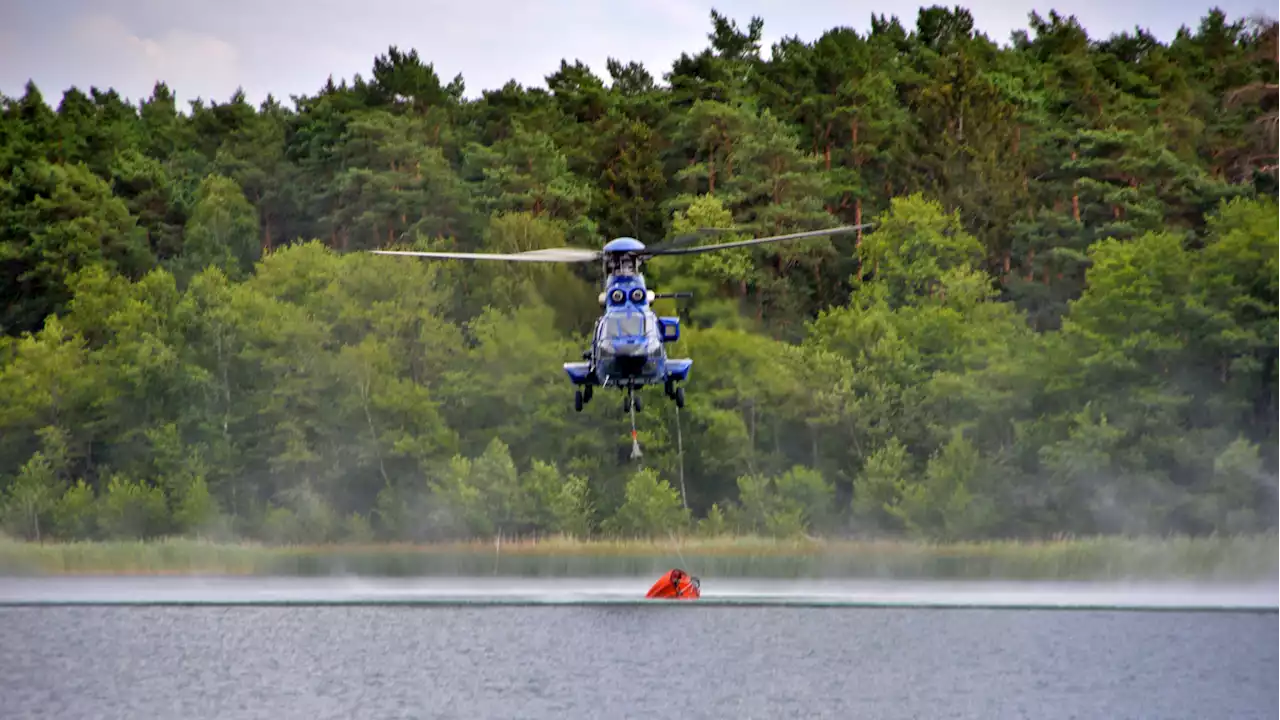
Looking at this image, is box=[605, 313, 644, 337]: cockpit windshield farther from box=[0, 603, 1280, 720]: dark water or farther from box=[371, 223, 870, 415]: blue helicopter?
box=[0, 603, 1280, 720]: dark water

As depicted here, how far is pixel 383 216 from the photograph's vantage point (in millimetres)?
105438

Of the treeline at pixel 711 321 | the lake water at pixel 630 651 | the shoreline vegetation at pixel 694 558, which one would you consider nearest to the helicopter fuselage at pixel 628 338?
the lake water at pixel 630 651

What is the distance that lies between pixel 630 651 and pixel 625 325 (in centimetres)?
1355

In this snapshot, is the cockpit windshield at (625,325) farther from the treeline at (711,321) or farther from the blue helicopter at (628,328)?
the treeline at (711,321)

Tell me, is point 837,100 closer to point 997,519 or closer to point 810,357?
point 810,357

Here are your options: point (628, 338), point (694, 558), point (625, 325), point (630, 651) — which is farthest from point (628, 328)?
point (694, 558)

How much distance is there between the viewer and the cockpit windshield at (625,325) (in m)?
44.7

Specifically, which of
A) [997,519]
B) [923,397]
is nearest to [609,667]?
[997,519]

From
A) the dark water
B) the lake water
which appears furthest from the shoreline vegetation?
the dark water

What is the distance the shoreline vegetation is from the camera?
230 feet

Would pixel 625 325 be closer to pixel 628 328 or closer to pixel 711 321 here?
pixel 628 328

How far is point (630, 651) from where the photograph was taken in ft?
182

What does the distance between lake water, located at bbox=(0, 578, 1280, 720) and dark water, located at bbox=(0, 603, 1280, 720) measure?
108mm

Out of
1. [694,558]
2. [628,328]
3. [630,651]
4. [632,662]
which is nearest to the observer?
[628,328]
